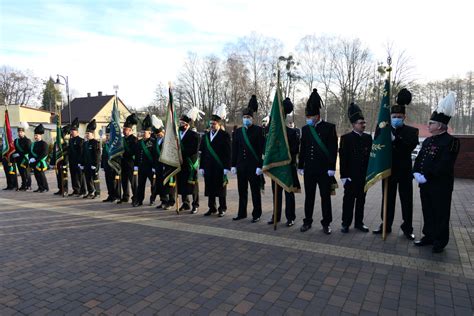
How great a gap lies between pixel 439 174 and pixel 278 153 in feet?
8.51

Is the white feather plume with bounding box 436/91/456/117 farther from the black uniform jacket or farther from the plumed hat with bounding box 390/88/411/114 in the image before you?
the black uniform jacket

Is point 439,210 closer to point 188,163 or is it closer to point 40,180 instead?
point 188,163

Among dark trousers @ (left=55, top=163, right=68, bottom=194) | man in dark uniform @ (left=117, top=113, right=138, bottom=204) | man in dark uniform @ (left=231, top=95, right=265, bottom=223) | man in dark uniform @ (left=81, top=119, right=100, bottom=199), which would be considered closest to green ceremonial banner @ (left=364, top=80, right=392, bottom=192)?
man in dark uniform @ (left=231, top=95, right=265, bottom=223)

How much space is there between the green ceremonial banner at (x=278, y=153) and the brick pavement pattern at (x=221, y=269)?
3.11ft

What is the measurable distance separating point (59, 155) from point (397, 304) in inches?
396

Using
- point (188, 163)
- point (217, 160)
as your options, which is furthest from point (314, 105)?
point (188, 163)

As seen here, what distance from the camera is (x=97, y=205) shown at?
8477mm

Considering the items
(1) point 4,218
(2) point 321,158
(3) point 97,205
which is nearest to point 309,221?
(2) point 321,158

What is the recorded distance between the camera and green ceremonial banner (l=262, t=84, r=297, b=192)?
6.09 m

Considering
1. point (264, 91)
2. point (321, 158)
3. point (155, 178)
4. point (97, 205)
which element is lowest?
point (97, 205)

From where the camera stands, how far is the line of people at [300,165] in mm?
4855

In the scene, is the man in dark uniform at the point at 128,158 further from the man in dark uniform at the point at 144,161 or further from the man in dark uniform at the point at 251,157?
the man in dark uniform at the point at 251,157

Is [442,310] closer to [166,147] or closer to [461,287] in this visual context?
[461,287]

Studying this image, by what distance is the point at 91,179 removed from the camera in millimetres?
9633
